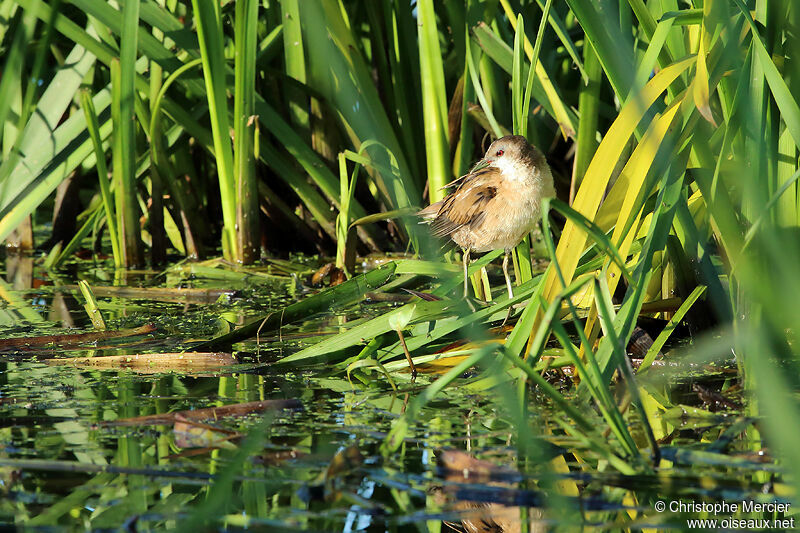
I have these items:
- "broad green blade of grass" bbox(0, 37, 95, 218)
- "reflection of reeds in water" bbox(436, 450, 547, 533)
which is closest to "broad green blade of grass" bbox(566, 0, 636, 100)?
"reflection of reeds in water" bbox(436, 450, 547, 533)

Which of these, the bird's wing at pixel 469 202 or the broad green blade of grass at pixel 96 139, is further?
the broad green blade of grass at pixel 96 139

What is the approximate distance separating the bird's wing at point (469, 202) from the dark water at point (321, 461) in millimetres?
1120

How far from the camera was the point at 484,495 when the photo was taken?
1740 mm

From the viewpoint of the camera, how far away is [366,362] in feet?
8.25

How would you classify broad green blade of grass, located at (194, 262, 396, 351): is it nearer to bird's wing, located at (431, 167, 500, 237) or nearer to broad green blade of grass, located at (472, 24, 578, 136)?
bird's wing, located at (431, 167, 500, 237)

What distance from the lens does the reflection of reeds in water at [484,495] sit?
1654mm

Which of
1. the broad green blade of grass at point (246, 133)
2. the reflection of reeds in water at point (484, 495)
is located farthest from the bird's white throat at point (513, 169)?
the reflection of reeds in water at point (484, 495)

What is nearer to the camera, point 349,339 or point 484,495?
point 484,495

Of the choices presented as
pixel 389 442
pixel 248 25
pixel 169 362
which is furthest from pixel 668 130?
pixel 248 25

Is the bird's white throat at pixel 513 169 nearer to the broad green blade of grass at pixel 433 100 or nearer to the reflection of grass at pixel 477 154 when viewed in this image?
the reflection of grass at pixel 477 154

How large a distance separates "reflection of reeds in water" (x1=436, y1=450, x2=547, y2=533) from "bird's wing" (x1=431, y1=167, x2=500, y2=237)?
1899 mm

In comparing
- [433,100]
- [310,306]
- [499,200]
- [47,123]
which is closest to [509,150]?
[499,200]

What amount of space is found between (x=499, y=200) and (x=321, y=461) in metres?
1.90

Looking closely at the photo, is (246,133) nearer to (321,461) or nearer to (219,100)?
(219,100)
